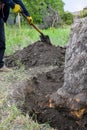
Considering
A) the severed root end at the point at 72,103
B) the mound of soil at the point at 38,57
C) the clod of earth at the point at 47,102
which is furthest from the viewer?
the mound of soil at the point at 38,57

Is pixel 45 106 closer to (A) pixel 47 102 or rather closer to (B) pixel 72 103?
(A) pixel 47 102

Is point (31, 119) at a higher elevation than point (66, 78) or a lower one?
lower

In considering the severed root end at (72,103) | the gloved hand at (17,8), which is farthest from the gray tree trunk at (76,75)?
the gloved hand at (17,8)

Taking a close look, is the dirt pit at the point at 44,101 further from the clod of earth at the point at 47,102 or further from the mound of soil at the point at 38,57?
the mound of soil at the point at 38,57

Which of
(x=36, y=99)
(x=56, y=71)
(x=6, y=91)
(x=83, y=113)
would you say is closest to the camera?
(x=83, y=113)

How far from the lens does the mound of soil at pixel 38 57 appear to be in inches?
294

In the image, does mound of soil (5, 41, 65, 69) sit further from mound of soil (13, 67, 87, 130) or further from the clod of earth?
mound of soil (13, 67, 87, 130)

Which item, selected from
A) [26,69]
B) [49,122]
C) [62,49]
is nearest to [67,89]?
[49,122]

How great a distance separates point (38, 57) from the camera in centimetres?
776

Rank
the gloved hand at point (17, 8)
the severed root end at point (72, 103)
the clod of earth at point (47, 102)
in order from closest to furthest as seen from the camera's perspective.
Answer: the severed root end at point (72, 103) → the clod of earth at point (47, 102) → the gloved hand at point (17, 8)

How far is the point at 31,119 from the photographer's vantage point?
4.49 m

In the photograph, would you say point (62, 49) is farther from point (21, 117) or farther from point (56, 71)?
point (21, 117)

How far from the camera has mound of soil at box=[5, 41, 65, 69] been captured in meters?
7.48

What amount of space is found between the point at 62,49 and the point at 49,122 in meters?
3.76
